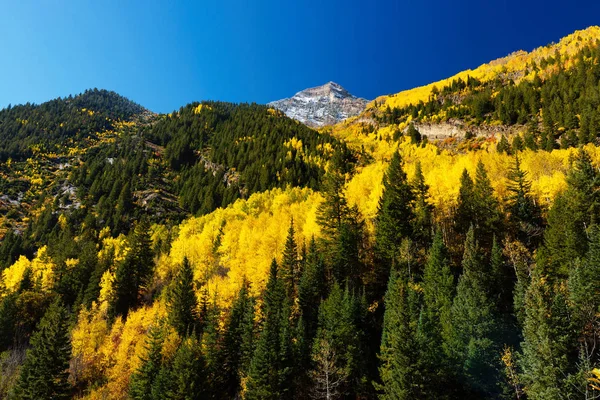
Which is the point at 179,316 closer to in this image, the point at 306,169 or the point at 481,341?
the point at 481,341

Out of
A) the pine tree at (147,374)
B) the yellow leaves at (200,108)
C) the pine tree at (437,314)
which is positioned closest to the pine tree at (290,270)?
the pine tree at (147,374)

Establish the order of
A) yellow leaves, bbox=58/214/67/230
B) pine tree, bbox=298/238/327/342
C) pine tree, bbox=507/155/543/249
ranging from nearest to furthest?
pine tree, bbox=298/238/327/342 < pine tree, bbox=507/155/543/249 < yellow leaves, bbox=58/214/67/230

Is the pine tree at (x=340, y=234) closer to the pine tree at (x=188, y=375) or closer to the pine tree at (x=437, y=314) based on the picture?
the pine tree at (x=437, y=314)

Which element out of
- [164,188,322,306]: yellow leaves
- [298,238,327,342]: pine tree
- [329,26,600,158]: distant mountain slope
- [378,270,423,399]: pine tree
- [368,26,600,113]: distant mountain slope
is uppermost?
[368,26,600,113]: distant mountain slope

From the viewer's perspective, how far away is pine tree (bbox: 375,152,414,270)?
140 ft

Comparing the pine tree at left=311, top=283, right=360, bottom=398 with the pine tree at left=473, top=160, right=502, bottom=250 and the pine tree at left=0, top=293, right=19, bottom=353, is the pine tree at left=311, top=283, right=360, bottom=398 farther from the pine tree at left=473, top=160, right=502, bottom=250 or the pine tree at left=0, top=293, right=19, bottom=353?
the pine tree at left=0, top=293, right=19, bottom=353

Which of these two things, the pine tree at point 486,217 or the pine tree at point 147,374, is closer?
the pine tree at point 147,374

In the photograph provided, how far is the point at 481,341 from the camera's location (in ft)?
88.4


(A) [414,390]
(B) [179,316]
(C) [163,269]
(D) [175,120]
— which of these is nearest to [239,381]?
(B) [179,316]

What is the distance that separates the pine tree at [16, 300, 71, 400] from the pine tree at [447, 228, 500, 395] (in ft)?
143

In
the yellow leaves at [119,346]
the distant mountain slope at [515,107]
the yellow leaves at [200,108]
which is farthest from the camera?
the yellow leaves at [200,108]

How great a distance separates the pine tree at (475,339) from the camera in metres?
26.7

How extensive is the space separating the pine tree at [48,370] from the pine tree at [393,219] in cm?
4134

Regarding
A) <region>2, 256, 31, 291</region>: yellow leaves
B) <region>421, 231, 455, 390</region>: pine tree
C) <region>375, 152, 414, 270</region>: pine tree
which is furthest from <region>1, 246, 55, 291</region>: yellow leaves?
<region>421, 231, 455, 390</region>: pine tree
